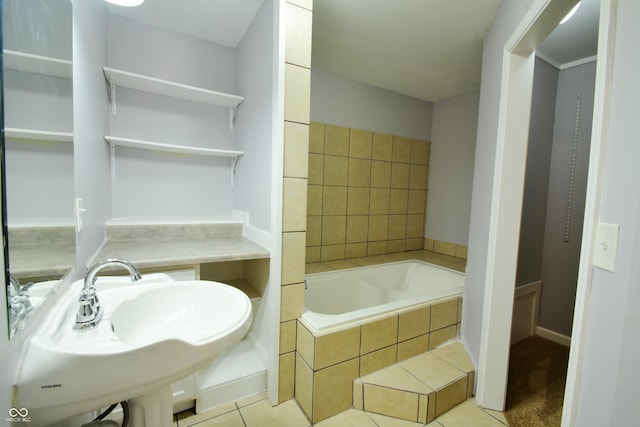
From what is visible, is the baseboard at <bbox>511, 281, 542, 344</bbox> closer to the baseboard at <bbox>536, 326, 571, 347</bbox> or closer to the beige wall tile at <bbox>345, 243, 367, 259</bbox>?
the baseboard at <bbox>536, 326, 571, 347</bbox>

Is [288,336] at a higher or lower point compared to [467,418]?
higher

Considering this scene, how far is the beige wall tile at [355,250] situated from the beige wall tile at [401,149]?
3.18 feet

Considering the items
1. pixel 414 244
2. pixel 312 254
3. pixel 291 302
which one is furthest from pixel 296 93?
pixel 414 244

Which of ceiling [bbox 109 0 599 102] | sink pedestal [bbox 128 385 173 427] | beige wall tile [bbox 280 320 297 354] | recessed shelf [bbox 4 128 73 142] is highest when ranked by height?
ceiling [bbox 109 0 599 102]

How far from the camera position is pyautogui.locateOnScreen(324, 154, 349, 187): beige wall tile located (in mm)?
2314

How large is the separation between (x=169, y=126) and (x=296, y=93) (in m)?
1.05

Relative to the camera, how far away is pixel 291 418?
131 centimetres

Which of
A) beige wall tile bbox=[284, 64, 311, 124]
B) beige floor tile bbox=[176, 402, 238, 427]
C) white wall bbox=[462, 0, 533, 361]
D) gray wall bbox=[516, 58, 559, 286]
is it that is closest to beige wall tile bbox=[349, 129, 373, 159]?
white wall bbox=[462, 0, 533, 361]

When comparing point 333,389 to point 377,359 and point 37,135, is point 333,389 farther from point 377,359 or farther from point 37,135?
point 37,135

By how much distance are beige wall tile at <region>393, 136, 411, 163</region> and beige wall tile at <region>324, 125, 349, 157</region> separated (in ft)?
2.00

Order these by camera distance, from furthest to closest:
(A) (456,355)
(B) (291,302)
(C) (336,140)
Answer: (C) (336,140) → (A) (456,355) → (B) (291,302)

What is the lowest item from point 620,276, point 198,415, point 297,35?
point 198,415

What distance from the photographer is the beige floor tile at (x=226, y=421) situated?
1.27m

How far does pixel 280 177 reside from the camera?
1304 mm
